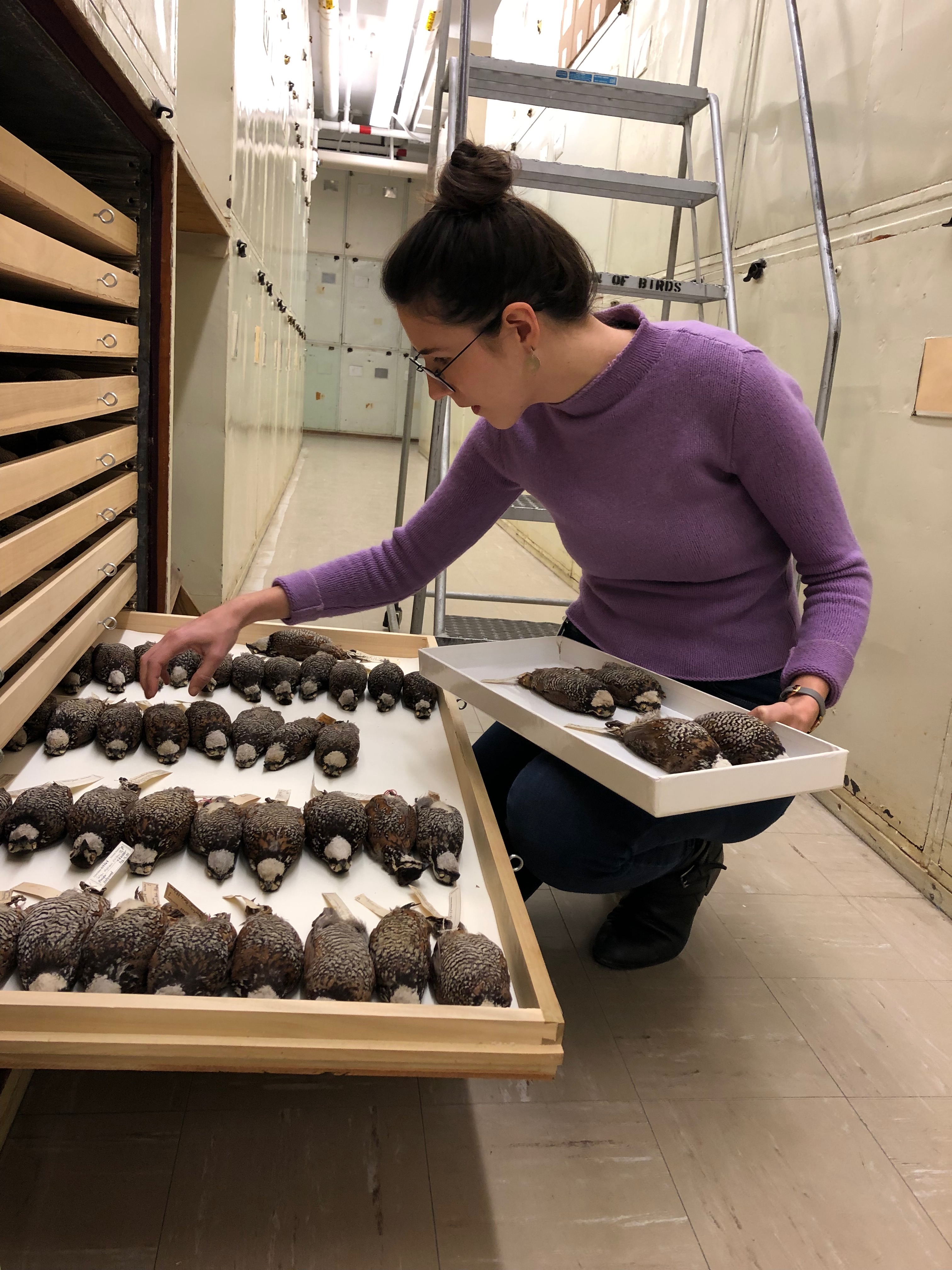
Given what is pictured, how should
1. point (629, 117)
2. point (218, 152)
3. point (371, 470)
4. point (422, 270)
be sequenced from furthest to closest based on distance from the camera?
point (371, 470) < point (629, 117) < point (218, 152) < point (422, 270)

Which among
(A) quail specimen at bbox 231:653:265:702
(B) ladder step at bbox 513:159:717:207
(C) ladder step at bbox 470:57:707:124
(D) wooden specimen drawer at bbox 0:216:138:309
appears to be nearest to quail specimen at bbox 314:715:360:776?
(A) quail specimen at bbox 231:653:265:702

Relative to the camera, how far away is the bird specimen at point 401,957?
1.00 metres

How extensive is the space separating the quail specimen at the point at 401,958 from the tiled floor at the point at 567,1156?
33cm

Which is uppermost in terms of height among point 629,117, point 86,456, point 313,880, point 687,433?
point 629,117

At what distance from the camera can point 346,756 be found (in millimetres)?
1483

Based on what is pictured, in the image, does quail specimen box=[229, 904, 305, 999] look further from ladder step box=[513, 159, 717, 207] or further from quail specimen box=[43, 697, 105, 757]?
ladder step box=[513, 159, 717, 207]

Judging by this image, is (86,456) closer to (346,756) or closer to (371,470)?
A: (346,756)

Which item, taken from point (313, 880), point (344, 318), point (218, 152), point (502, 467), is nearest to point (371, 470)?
point (344, 318)

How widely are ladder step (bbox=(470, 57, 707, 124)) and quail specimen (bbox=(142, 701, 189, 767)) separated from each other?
2.02 meters

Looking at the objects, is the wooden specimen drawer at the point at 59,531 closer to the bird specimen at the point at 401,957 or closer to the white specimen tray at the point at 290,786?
the white specimen tray at the point at 290,786

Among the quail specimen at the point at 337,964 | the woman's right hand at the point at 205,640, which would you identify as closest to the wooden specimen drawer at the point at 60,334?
the woman's right hand at the point at 205,640

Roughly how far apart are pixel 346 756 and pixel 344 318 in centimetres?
1087

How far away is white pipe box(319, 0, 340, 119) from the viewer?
7309mm

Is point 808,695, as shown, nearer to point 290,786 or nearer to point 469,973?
point 469,973
